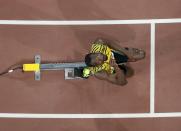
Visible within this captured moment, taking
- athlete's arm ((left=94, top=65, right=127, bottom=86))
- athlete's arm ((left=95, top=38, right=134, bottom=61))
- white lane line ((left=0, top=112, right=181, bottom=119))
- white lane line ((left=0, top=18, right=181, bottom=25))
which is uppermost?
white lane line ((left=0, top=18, right=181, bottom=25))

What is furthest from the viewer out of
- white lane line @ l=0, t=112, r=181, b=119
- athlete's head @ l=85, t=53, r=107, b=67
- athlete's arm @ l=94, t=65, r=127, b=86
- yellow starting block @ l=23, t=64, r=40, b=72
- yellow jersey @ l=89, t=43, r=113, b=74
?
white lane line @ l=0, t=112, r=181, b=119

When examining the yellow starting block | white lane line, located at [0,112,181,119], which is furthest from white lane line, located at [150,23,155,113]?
the yellow starting block

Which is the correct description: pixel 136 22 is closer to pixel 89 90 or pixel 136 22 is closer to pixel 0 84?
pixel 89 90

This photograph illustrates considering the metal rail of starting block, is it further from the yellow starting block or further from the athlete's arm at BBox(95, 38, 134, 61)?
the athlete's arm at BBox(95, 38, 134, 61)

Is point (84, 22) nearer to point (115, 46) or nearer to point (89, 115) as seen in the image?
point (115, 46)

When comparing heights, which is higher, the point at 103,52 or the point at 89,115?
the point at 103,52

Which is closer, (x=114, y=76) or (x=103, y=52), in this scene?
(x=103, y=52)

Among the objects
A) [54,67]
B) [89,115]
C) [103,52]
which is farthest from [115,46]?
[89,115]

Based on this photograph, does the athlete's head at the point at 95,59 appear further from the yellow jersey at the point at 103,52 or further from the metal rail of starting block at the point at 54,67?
the metal rail of starting block at the point at 54,67

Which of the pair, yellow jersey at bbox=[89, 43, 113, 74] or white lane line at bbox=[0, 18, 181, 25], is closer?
yellow jersey at bbox=[89, 43, 113, 74]

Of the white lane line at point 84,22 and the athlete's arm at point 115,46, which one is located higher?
the white lane line at point 84,22

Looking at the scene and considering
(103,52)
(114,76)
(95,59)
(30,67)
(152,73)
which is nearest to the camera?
(95,59)

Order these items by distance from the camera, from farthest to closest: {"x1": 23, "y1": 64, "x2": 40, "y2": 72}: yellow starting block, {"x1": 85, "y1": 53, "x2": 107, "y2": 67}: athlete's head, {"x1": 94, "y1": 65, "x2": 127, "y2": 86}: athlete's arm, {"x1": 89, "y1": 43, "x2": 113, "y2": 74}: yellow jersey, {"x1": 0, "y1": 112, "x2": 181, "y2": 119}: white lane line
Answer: {"x1": 0, "y1": 112, "x2": 181, "y2": 119}: white lane line, {"x1": 23, "y1": 64, "x2": 40, "y2": 72}: yellow starting block, {"x1": 94, "y1": 65, "x2": 127, "y2": 86}: athlete's arm, {"x1": 89, "y1": 43, "x2": 113, "y2": 74}: yellow jersey, {"x1": 85, "y1": 53, "x2": 107, "y2": 67}: athlete's head

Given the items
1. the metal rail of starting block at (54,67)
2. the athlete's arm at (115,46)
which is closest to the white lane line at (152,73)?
the athlete's arm at (115,46)
